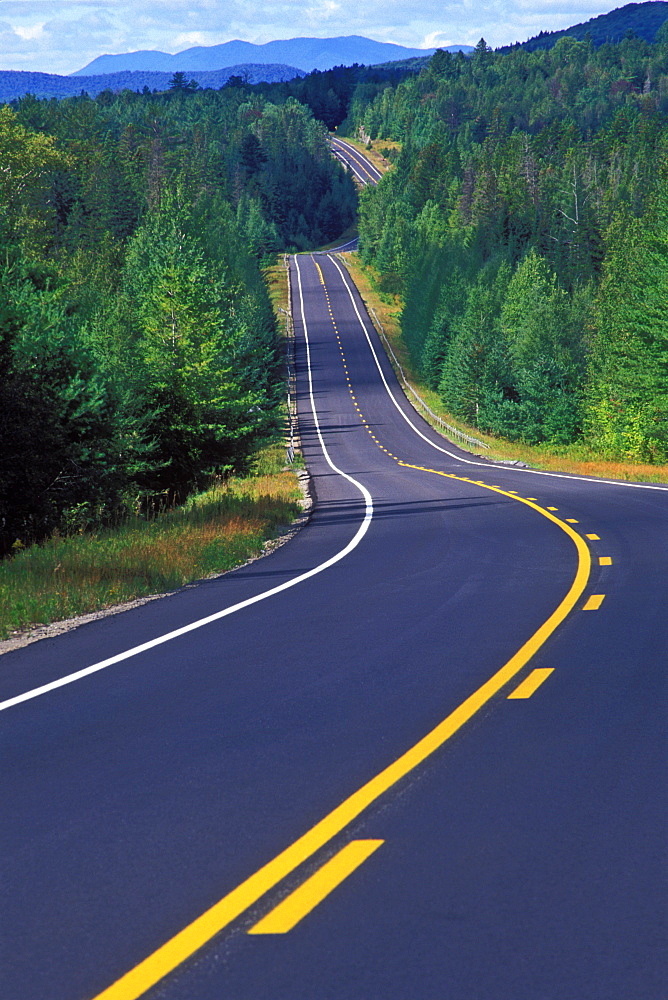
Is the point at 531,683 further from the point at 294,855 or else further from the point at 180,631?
the point at 180,631

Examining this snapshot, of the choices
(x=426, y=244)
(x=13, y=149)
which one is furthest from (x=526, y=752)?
(x=426, y=244)

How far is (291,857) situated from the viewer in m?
4.98

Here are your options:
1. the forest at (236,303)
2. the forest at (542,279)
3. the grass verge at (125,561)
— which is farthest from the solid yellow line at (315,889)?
the forest at (542,279)

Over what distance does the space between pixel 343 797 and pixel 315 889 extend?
1.18 meters

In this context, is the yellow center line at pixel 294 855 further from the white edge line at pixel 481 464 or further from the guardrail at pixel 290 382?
the guardrail at pixel 290 382

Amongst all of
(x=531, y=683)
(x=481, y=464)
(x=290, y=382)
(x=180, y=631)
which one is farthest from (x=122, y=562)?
(x=290, y=382)

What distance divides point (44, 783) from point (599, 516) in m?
17.8

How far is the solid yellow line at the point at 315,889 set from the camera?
169 inches

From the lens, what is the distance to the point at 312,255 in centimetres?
18075

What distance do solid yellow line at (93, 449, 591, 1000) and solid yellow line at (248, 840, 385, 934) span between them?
130 millimetres

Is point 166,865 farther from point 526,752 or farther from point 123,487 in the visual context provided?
point 123,487

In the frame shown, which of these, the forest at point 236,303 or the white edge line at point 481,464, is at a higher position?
the forest at point 236,303

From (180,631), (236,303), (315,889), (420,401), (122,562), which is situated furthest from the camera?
(420,401)

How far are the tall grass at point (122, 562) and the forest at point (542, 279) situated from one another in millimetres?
37689
